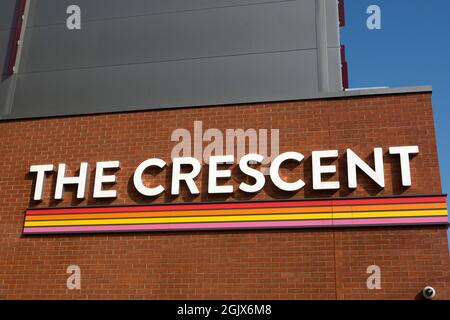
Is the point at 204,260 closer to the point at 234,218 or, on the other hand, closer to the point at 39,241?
the point at 234,218

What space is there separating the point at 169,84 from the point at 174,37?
1325 mm

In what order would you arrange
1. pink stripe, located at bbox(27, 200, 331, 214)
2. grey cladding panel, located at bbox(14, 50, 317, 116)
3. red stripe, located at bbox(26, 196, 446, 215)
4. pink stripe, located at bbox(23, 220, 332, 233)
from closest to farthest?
red stripe, located at bbox(26, 196, 446, 215)
pink stripe, located at bbox(23, 220, 332, 233)
pink stripe, located at bbox(27, 200, 331, 214)
grey cladding panel, located at bbox(14, 50, 317, 116)

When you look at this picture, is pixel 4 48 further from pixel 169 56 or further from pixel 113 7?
pixel 169 56

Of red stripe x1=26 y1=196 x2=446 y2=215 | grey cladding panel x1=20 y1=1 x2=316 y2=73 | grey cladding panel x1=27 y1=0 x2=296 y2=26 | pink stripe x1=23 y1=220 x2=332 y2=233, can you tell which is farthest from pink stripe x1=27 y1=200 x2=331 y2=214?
grey cladding panel x1=27 y1=0 x2=296 y2=26

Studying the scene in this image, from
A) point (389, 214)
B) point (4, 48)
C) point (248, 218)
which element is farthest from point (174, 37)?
A: point (389, 214)

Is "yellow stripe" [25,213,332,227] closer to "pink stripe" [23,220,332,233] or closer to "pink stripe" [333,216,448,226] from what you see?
"pink stripe" [23,220,332,233]

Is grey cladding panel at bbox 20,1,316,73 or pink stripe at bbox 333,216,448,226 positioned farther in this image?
grey cladding panel at bbox 20,1,316,73

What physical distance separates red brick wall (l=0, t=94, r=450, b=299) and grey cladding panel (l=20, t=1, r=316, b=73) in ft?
5.49

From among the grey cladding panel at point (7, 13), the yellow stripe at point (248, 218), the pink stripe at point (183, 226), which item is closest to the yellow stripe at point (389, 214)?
the yellow stripe at point (248, 218)

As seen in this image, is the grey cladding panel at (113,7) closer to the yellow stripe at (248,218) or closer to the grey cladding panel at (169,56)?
the grey cladding panel at (169,56)

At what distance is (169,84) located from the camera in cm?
1223

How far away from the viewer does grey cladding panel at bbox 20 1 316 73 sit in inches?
481

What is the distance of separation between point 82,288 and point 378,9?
9.18 m

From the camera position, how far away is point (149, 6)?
1322 centimetres
